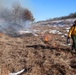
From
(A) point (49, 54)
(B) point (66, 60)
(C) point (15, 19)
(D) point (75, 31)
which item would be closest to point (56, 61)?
(B) point (66, 60)

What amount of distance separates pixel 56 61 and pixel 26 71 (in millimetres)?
1587

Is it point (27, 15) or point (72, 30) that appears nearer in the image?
point (72, 30)

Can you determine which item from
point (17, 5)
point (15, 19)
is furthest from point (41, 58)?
point (17, 5)

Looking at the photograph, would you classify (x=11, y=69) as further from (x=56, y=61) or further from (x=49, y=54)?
(x=49, y=54)

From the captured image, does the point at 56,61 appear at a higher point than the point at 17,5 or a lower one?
lower

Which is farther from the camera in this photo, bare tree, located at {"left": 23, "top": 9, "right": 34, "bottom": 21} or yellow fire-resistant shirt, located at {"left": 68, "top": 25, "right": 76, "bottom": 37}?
bare tree, located at {"left": 23, "top": 9, "right": 34, "bottom": 21}

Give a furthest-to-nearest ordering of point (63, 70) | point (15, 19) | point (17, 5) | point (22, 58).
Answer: point (17, 5)
point (15, 19)
point (22, 58)
point (63, 70)

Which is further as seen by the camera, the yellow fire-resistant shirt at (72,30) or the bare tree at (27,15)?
the bare tree at (27,15)

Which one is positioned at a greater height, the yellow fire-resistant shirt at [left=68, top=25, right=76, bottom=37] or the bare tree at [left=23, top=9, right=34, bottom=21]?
the bare tree at [left=23, top=9, right=34, bottom=21]

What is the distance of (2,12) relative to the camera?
177ft

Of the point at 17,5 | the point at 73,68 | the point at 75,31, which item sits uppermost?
the point at 17,5

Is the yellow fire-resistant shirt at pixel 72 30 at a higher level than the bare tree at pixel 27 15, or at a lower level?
lower

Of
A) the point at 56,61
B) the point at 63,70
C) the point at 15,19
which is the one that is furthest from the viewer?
the point at 15,19

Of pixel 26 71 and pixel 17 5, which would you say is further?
pixel 17 5
